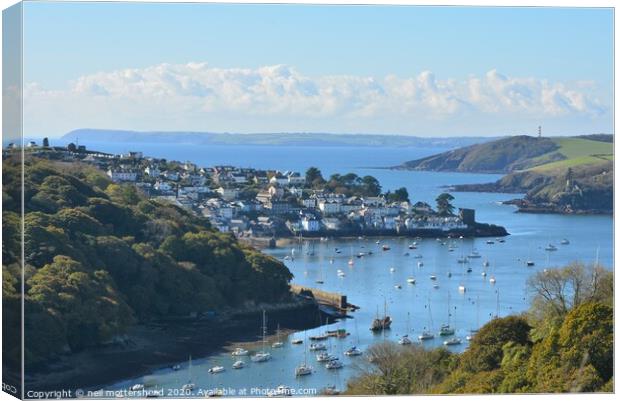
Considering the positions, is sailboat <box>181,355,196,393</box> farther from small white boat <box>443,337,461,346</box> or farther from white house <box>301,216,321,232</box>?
white house <box>301,216,321,232</box>

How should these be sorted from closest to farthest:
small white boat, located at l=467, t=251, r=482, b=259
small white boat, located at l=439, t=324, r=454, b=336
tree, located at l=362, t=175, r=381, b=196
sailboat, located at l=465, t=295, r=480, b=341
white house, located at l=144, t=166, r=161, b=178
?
sailboat, located at l=465, t=295, r=480, b=341 → small white boat, located at l=439, t=324, r=454, b=336 → small white boat, located at l=467, t=251, r=482, b=259 → white house, located at l=144, t=166, r=161, b=178 → tree, located at l=362, t=175, r=381, b=196

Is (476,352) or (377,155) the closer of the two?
(476,352)

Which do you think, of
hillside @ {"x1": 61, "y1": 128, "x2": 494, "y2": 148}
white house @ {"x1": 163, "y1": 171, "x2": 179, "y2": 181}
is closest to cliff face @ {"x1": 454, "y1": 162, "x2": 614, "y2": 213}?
hillside @ {"x1": 61, "y1": 128, "x2": 494, "y2": 148}

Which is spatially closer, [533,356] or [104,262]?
[533,356]

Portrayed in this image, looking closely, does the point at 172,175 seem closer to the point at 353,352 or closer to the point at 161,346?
the point at 161,346

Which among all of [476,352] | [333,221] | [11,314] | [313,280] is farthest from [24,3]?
[333,221]

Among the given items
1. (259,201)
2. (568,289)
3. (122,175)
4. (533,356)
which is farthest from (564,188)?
(533,356)

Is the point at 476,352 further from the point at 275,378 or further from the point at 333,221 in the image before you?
the point at 333,221
